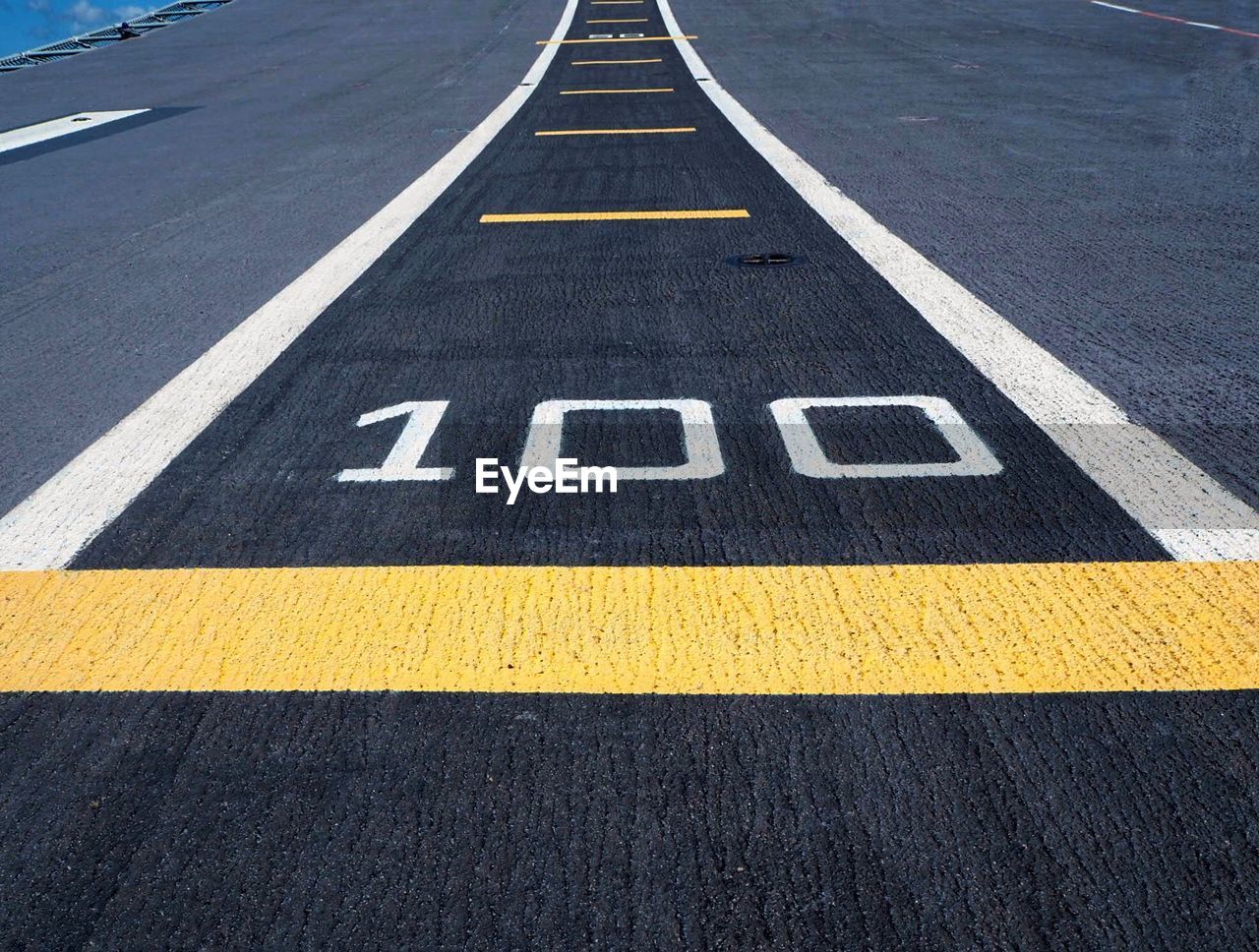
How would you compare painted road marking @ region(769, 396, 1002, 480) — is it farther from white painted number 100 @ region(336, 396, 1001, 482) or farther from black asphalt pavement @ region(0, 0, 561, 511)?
black asphalt pavement @ region(0, 0, 561, 511)

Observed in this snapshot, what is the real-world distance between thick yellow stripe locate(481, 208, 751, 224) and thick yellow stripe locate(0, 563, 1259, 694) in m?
4.24

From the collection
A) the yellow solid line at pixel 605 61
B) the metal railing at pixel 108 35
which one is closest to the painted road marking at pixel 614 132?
the yellow solid line at pixel 605 61

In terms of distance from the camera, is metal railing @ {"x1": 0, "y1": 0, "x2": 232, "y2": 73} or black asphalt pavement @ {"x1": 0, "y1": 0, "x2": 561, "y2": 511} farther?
metal railing @ {"x1": 0, "y1": 0, "x2": 232, "y2": 73}

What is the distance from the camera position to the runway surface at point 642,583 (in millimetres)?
1969

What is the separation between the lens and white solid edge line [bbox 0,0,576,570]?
3.21m

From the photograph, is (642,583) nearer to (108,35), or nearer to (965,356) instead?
(965,356)

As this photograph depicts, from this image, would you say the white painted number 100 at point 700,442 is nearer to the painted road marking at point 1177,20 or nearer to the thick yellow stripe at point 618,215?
the thick yellow stripe at point 618,215

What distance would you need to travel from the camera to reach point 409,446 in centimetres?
369

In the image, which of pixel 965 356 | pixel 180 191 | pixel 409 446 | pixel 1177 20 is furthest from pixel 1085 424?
pixel 1177 20

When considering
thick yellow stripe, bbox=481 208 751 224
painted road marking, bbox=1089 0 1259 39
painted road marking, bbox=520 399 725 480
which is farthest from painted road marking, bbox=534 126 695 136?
painted road marking, bbox=1089 0 1259 39

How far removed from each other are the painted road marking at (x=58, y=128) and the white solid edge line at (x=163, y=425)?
6.21 meters

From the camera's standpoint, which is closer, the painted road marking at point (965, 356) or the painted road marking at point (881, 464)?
the painted road marking at point (965, 356)

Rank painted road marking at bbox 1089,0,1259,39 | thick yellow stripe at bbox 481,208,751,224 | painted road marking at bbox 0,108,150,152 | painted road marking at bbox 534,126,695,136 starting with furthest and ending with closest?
painted road marking at bbox 1089,0,1259,39, painted road marking at bbox 0,108,150,152, painted road marking at bbox 534,126,695,136, thick yellow stripe at bbox 481,208,751,224

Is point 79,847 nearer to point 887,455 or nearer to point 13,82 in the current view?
point 887,455
